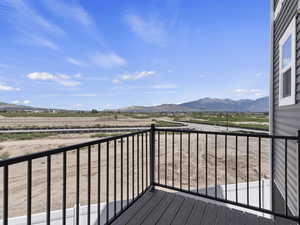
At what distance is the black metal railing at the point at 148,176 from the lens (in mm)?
1287

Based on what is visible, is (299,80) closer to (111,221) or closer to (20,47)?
(111,221)

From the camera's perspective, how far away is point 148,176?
4023mm

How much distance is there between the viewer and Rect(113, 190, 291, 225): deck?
6.06 feet

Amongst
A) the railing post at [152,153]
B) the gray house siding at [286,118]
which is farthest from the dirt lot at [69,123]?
the railing post at [152,153]

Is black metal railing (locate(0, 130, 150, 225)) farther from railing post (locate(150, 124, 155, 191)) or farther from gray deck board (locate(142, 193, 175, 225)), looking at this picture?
gray deck board (locate(142, 193, 175, 225))

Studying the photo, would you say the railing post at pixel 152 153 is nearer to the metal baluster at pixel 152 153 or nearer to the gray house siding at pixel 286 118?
the metal baluster at pixel 152 153

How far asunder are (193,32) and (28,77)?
46.9 meters

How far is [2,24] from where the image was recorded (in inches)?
512

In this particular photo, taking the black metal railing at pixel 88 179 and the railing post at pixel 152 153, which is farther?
the railing post at pixel 152 153

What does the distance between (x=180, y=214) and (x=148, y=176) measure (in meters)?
2.09

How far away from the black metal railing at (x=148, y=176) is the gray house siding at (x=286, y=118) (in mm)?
58

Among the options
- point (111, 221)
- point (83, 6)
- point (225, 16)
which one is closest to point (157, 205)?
point (111, 221)

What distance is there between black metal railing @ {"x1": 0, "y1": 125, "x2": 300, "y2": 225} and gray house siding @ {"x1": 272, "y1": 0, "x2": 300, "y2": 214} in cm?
6

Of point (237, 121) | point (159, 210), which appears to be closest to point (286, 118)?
point (159, 210)
